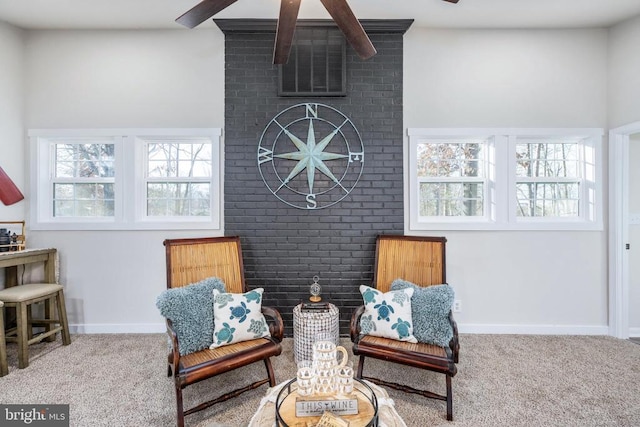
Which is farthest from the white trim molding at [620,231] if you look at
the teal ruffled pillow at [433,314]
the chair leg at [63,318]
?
the chair leg at [63,318]

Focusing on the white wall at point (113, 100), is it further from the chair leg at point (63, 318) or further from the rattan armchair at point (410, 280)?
the rattan armchair at point (410, 280)

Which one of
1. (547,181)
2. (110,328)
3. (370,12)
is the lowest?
(110,328)

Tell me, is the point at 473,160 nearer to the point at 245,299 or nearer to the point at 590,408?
the point at 590,408

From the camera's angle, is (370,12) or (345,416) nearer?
(345,416)

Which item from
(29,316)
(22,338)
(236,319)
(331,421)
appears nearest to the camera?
(331,421)

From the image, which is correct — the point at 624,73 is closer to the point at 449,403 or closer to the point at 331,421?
the point at 449,403

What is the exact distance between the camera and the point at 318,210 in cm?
297

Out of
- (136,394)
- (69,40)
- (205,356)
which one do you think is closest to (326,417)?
(205,356)

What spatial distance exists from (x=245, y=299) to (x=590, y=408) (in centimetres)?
239

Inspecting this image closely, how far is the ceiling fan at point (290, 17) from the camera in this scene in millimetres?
1553

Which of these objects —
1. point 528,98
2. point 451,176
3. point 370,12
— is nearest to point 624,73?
point 528,98

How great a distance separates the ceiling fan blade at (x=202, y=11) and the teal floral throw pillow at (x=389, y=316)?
2052mm

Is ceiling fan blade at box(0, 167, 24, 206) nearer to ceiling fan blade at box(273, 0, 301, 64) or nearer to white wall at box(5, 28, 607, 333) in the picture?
white wall at box(5, 28, 607, 333)

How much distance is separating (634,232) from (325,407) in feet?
12.1
